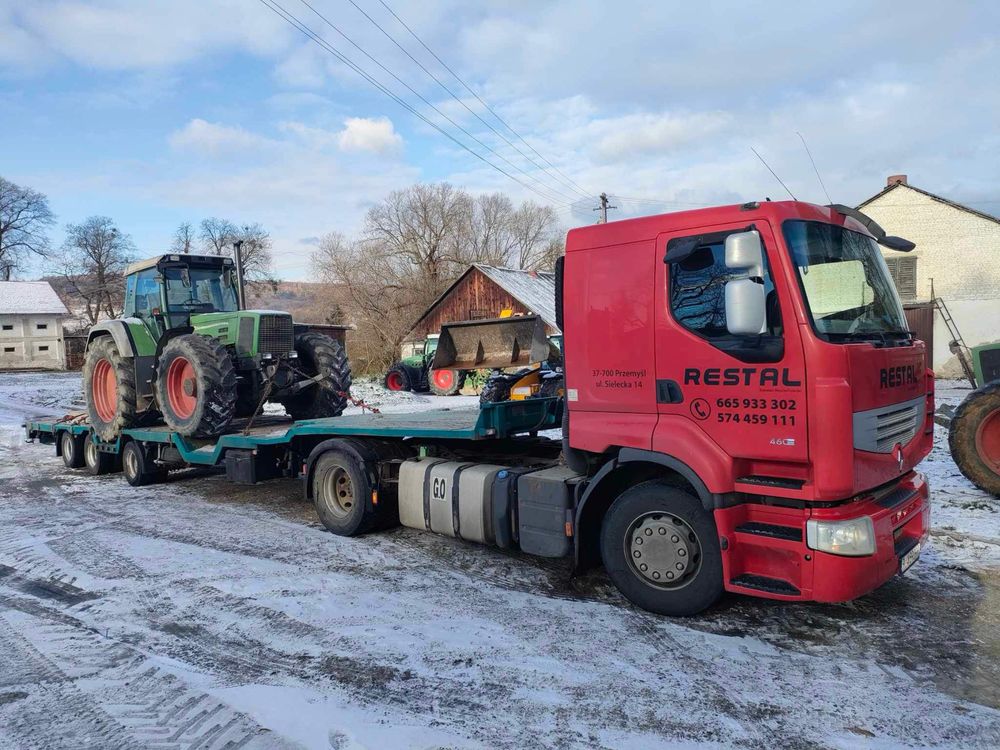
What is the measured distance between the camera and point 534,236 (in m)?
56.0

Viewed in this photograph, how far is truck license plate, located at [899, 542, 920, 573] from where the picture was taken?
422 centimetres

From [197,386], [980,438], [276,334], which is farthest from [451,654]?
[980,438]

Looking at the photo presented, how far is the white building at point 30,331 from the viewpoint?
43.0 meters

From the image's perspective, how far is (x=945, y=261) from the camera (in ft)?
83.0

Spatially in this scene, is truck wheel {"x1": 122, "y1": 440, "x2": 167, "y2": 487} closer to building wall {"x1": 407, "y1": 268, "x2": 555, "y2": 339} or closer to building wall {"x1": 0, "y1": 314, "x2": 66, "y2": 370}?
building wall {"x1": 407, "y1": 268, "x2": 555, "y2": 339}

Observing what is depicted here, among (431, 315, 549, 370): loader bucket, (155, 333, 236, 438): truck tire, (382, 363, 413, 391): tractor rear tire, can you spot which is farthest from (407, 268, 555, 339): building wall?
(155, 333, 236, 438): truck tire

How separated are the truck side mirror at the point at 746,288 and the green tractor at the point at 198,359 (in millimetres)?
6214

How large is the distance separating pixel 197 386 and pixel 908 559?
7.28 metres

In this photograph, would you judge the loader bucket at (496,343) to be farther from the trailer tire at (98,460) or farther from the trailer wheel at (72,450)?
the trailer wheel at (72,450)

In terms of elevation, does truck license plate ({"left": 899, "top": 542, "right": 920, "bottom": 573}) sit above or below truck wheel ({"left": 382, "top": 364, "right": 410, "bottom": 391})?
below

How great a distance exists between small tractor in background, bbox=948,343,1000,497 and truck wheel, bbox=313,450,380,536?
6.12m

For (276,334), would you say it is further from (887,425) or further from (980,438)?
(980,438)

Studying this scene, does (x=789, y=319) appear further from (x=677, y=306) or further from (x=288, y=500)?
(x=288, y=500)

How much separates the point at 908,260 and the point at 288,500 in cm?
2556
